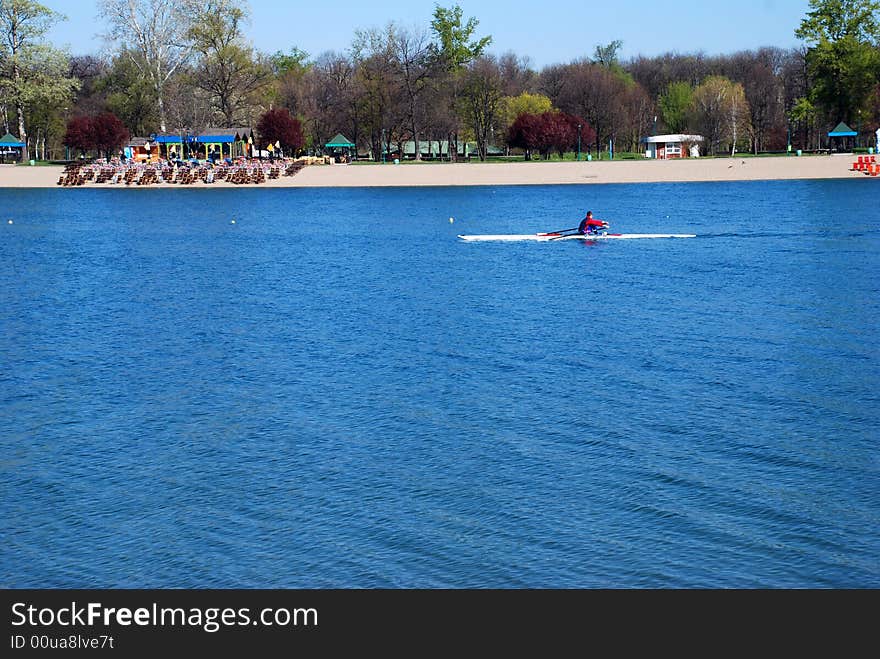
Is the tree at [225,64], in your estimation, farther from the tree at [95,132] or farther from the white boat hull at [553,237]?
the white boat hull at [553,237]

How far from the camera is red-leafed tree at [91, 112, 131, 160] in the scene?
411 feet

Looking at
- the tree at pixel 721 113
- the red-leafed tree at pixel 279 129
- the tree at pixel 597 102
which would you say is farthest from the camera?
the tree at pixel 597 102

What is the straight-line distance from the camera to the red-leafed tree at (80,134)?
410 ft

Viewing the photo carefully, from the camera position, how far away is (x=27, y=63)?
12394 cm

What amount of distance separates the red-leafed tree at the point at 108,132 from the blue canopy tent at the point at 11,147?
8895mm

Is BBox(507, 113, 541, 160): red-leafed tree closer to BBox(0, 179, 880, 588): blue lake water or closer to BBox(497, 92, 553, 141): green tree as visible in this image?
BBox(497, 92, 553, 141): green tree

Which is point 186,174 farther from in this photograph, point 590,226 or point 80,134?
point 590,226

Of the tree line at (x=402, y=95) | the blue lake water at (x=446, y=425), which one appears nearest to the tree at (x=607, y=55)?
the tree line at (x=402, y=95)

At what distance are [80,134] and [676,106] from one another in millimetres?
77987

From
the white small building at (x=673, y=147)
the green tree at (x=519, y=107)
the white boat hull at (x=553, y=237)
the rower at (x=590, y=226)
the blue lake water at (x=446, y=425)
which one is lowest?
the blue lake water at (x=446, y=425)

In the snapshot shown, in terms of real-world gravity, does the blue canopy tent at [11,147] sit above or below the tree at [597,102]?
below

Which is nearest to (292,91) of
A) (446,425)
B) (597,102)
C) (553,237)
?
(597,102)

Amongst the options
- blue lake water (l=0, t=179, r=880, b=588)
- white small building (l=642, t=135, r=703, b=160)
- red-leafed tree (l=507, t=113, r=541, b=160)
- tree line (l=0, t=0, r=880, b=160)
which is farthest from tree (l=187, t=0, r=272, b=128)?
blue lake water (l=0, t=179, r=880, b=588)

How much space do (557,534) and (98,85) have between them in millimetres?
142845
